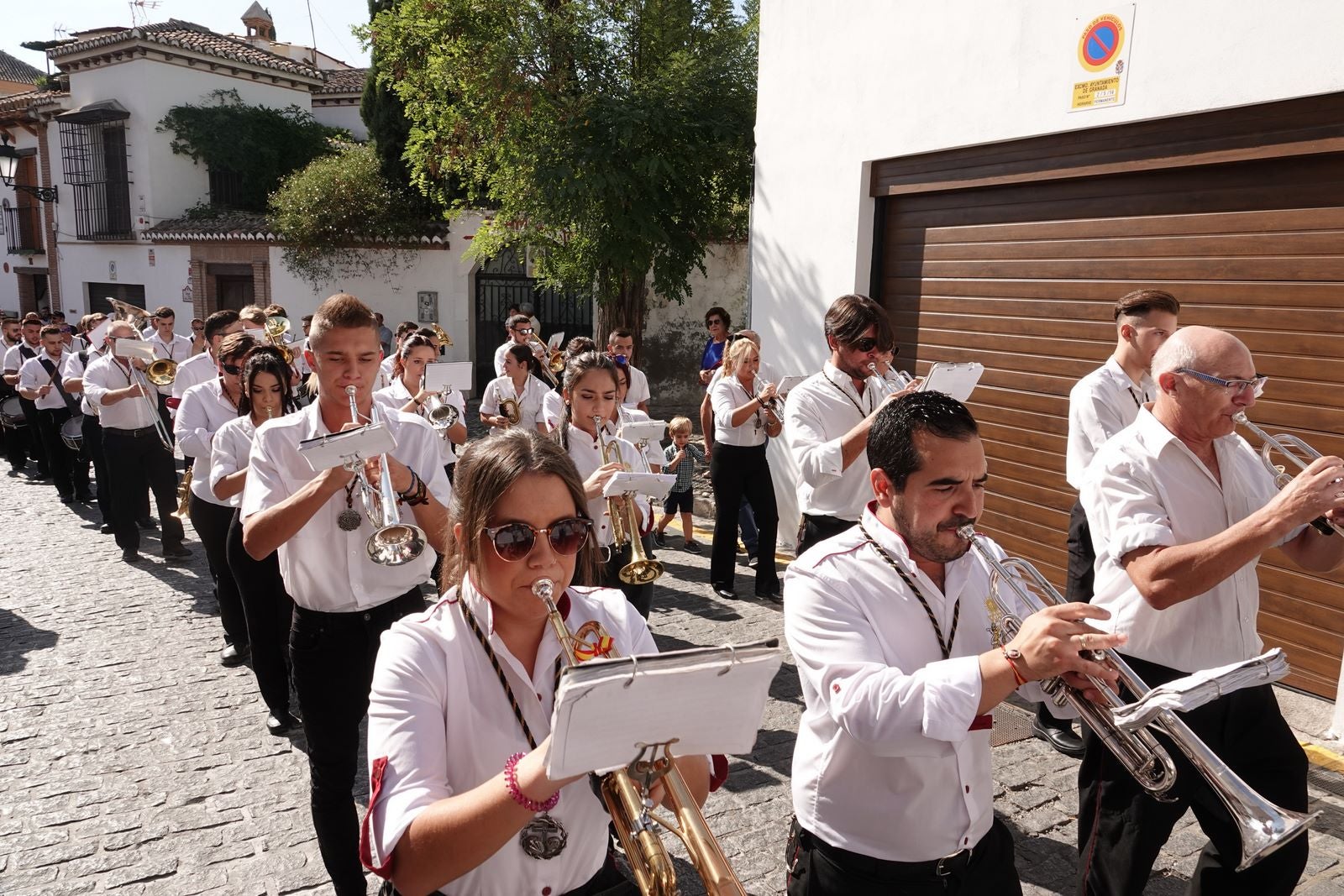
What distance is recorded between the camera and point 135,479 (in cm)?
885

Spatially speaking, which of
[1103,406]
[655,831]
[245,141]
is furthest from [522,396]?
[245,141]

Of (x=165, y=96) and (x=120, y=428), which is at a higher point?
(x=165, y=96)

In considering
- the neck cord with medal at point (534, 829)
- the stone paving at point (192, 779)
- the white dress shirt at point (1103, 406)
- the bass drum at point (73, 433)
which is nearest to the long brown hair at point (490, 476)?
the neck cord with medal at point (534, 829)

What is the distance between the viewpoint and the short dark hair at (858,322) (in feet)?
15.5

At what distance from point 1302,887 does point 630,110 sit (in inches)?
425

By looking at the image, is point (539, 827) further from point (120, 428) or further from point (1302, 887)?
point (120, 428)

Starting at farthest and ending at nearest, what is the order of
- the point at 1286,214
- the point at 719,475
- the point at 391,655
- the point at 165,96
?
the point at 165,96, the point at 719,475, the point at 1286,214, the point at 391,655

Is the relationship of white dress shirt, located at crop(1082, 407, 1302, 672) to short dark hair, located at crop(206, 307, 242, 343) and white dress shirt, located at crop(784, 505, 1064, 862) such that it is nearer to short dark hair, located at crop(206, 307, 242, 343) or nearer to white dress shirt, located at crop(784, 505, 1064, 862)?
white dress shirt, located at crop(784, 505, 1064, 862)

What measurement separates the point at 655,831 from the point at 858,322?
3.39 metres

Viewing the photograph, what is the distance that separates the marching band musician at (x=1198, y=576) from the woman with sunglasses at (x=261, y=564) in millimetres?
3751

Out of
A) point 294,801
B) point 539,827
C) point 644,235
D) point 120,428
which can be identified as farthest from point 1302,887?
point 644,235

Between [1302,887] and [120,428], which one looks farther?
[120,428]

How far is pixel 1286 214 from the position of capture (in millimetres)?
5328

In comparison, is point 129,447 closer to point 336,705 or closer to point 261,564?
point 261,564
